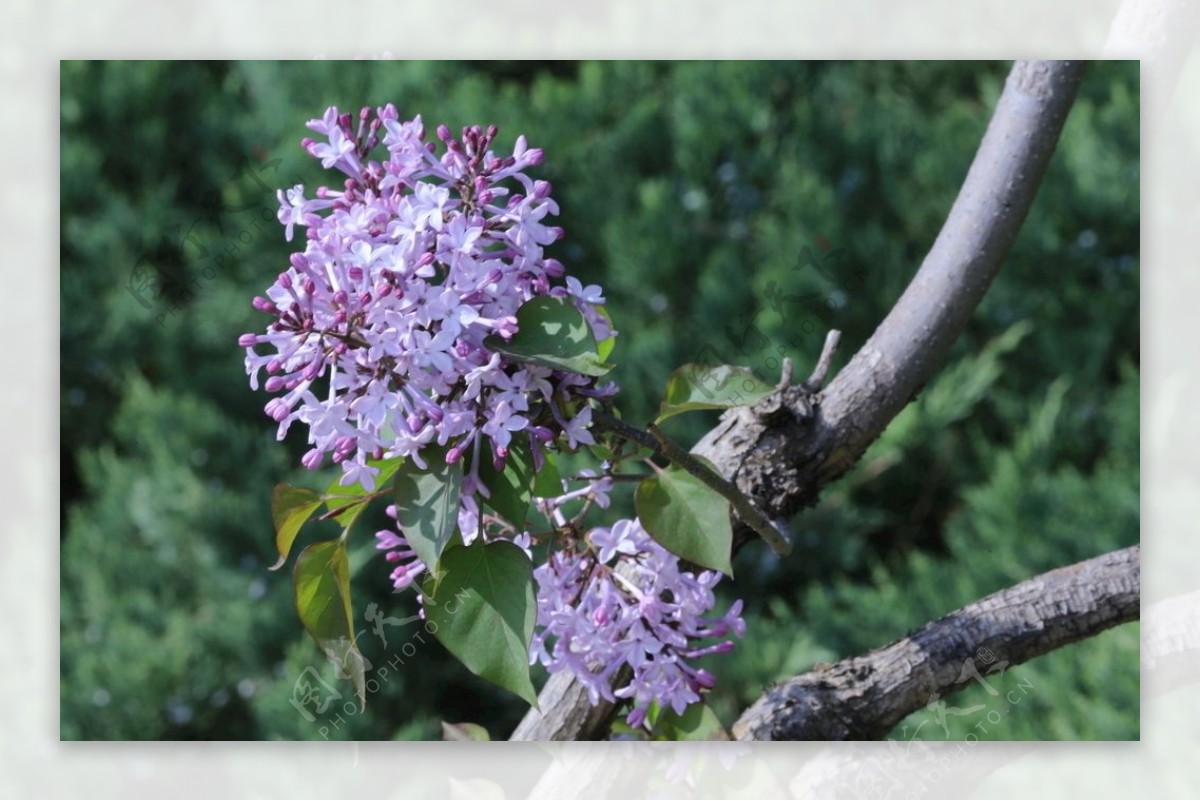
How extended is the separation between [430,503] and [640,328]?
1221 millimetres

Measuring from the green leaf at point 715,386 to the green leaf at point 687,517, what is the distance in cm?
5

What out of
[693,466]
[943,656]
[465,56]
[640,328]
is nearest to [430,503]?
[693,466]

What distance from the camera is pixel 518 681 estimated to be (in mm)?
845

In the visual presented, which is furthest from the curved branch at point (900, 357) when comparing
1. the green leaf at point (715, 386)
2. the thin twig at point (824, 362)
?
the green leaf at point (715, 386)

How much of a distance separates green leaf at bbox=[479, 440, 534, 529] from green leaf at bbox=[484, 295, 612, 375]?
0.23ft

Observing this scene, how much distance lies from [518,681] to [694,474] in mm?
166

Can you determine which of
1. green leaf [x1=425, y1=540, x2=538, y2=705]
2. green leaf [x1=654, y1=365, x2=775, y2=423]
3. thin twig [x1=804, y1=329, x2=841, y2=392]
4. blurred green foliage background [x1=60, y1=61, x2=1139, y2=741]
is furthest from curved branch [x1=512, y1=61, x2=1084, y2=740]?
blurred green foliage background [x1=60, y1=61, x2=1139, y2=741]

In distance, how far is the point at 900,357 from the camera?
106 centimetres

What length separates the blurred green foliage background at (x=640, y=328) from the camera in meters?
1.88

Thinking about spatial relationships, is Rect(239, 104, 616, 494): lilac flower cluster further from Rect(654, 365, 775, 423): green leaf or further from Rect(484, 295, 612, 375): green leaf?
Rect(654, 365, 775, 423): green leaf

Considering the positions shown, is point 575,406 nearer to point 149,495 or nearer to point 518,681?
point 518,681

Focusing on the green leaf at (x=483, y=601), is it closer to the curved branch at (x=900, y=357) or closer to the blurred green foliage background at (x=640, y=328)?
the curved branch at (x=900, y=357)

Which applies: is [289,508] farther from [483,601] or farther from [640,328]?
[640,328]

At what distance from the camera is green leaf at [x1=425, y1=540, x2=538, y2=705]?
826mm
